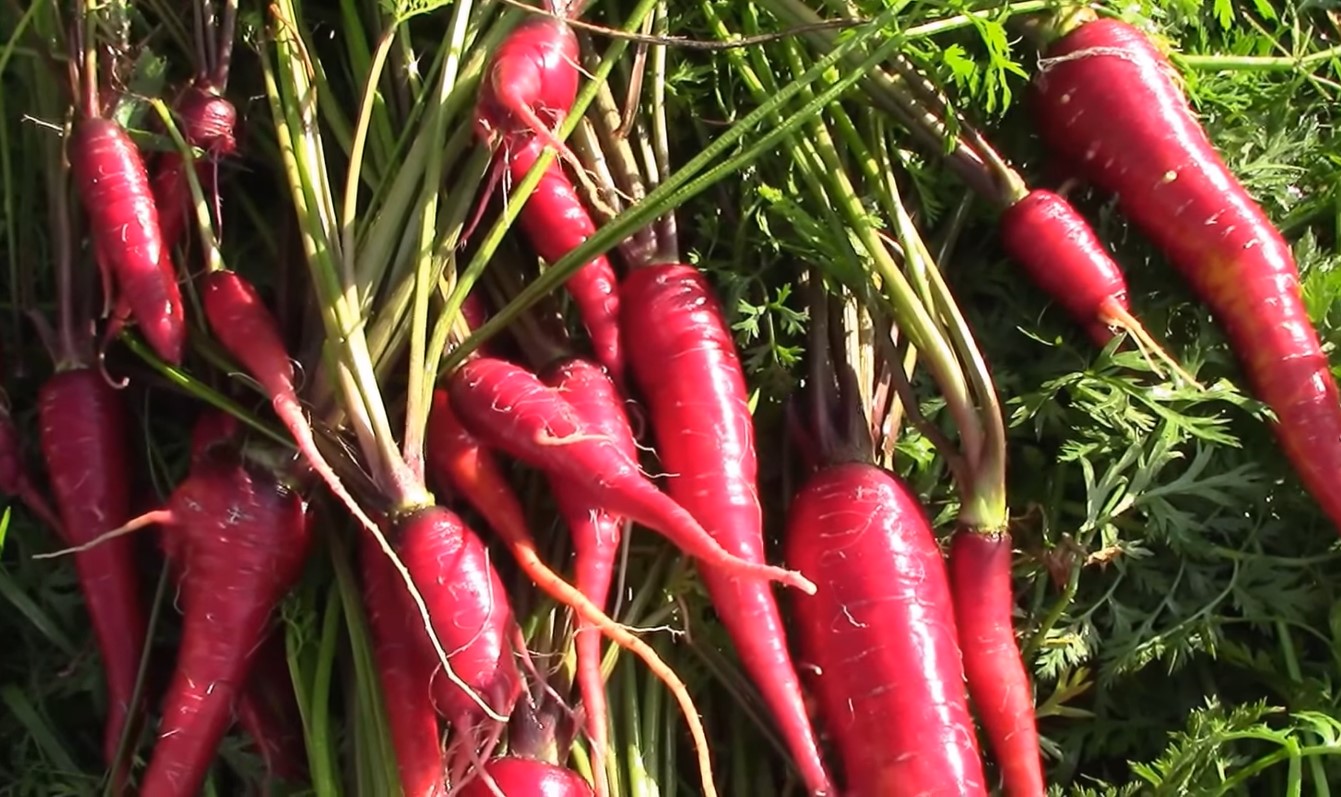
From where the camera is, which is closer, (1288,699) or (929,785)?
(929,785)

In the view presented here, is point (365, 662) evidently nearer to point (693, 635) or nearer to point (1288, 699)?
point (693, 635)

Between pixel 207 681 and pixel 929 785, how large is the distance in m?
0.86

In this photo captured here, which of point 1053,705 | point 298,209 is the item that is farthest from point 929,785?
Result: point 298,209

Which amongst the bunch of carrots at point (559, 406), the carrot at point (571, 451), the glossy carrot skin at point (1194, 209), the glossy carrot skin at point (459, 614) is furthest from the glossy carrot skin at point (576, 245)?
the glossy carrot skin at point (1194, 209)

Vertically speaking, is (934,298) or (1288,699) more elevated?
(934,298)

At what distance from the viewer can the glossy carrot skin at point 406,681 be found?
1.28 meters

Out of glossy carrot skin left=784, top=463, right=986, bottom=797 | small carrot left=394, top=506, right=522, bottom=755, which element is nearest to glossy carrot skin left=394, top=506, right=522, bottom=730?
small carrot left=394, top=506, right=522, bottom=755

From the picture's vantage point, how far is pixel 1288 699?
1384 mm

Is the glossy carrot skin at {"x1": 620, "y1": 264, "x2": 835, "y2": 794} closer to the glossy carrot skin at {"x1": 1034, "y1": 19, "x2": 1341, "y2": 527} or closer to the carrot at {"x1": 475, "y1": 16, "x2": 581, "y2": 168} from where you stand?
the carrot at {"x1": 475, "y1": 16, "x2": 581, "y2": 168}

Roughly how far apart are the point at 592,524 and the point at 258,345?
454 mm

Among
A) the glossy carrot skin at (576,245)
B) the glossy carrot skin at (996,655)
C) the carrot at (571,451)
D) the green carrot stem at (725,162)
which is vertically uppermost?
the green carrot stem at (725,162)

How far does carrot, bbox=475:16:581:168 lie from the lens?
4.38 ft

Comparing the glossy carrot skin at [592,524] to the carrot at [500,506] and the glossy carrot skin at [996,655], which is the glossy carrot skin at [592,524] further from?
the glossy carrot skin at [996,655]

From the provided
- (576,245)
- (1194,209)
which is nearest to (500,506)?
(576,245)
